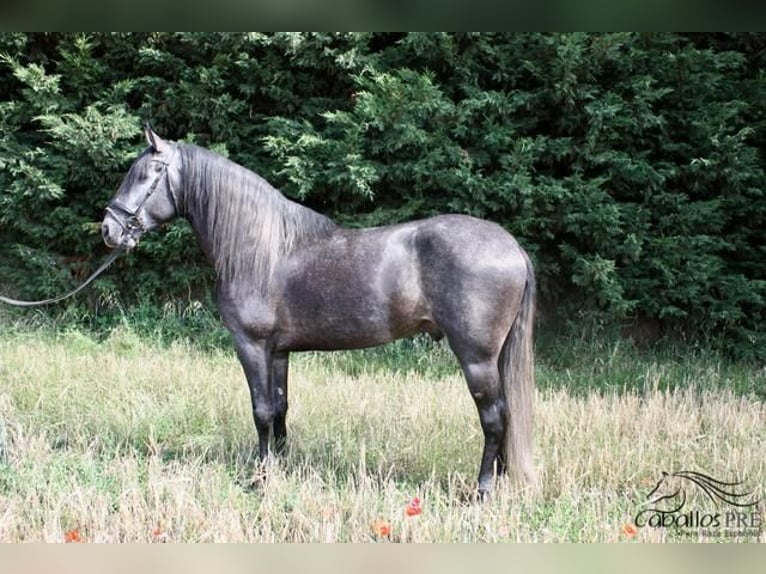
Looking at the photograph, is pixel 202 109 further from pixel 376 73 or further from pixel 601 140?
pixel 601 140

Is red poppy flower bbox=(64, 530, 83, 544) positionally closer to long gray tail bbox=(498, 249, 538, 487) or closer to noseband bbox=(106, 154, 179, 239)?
noseband bbox=(106, 154, 179, 239)

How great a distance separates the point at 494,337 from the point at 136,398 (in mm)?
3248

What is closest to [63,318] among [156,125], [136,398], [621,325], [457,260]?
[156,125]

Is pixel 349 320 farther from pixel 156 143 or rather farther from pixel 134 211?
pixel 156 143

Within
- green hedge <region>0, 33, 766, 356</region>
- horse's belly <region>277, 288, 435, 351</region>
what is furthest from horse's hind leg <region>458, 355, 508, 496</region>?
green hedge <region>0, 33, 766, 356</region>

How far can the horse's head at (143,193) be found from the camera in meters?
3.50

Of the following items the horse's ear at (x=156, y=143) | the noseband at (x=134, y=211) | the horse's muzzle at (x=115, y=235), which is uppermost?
the horse's ear at (x=156, y=143)

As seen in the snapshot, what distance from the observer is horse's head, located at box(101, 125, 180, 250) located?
350 cm

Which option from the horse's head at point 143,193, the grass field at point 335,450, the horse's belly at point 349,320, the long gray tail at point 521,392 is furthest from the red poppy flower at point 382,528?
the horse's head at point 143,193

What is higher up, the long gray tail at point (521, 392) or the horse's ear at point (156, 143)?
the horse's ear at point (156, 143)

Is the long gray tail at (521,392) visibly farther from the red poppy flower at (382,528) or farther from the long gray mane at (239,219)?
the long gray mane at (239,219)
